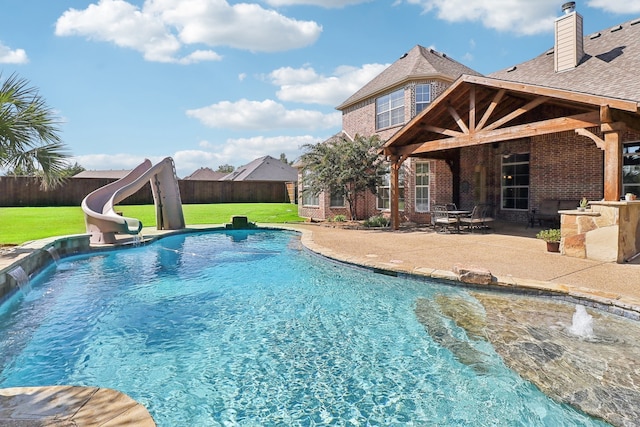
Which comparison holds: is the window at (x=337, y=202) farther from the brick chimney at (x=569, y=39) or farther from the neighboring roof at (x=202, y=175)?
the neighboring roof at (x=202, y=175)

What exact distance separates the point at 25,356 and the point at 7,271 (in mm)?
2978

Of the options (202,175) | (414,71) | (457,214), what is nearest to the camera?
(457,214)

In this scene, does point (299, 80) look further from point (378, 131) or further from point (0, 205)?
point (0, 205)

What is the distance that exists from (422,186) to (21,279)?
44.8ft

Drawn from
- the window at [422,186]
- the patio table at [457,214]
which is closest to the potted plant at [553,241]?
the patio table at [457,214]

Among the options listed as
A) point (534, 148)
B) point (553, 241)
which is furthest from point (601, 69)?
point (553, 241)

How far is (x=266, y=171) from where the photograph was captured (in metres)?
42.1

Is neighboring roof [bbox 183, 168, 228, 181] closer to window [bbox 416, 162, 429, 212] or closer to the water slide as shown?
the water slide

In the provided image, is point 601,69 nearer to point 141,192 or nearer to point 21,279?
point 21,279

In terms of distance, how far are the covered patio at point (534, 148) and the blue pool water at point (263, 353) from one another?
4.05 m

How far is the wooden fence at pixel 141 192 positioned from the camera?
23.0m

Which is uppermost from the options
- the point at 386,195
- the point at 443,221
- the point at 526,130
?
the point at 526,130

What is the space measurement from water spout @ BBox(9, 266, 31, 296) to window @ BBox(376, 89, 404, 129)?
46.2 feet

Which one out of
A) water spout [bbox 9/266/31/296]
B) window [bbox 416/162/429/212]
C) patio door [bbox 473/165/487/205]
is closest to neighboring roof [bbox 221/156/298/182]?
window [bbox 416/162/429/212]
